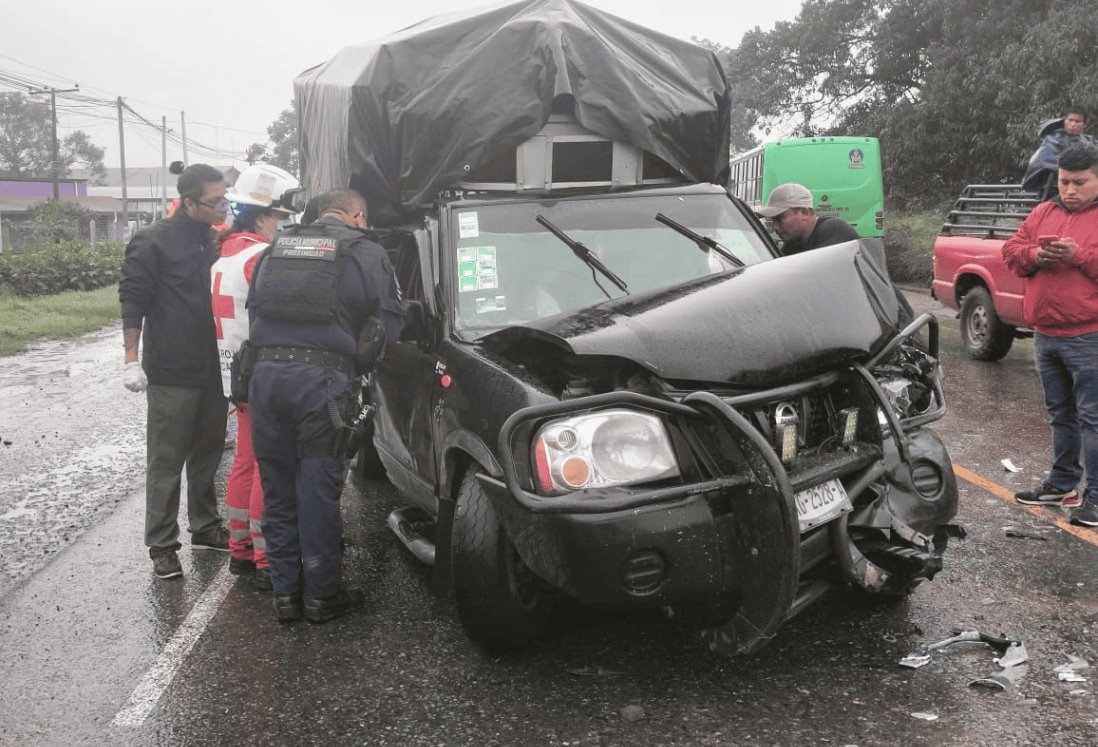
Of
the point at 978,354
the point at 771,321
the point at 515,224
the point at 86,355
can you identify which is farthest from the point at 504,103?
the point at 86,355

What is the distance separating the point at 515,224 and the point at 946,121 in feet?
77.8

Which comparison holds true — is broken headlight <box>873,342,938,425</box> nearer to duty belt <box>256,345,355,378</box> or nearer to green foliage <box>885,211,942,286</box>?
duty belt <box>256,345,355,378</box>

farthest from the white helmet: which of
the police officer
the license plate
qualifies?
the license plate

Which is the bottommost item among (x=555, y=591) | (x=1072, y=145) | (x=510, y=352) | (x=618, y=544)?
(x=555, y=591)

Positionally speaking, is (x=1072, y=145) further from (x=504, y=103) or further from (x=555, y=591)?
Answer: (x=555, y=591)

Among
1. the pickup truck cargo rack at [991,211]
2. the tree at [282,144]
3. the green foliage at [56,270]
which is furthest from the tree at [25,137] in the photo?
the pickup truck cargo rack at [991,211]

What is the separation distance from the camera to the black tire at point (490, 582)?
11.6 ft

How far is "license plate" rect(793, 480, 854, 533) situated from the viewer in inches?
127

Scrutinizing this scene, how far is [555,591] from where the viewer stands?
3697 millimetres

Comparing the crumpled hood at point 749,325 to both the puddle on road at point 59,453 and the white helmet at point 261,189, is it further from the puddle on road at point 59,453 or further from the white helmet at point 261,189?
the puddle on road at point 59,453

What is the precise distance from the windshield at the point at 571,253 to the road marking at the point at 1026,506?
82.6 inches

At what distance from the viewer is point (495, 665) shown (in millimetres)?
3768

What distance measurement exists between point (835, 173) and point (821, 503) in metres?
14.8

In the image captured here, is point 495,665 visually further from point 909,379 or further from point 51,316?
point 51,316
